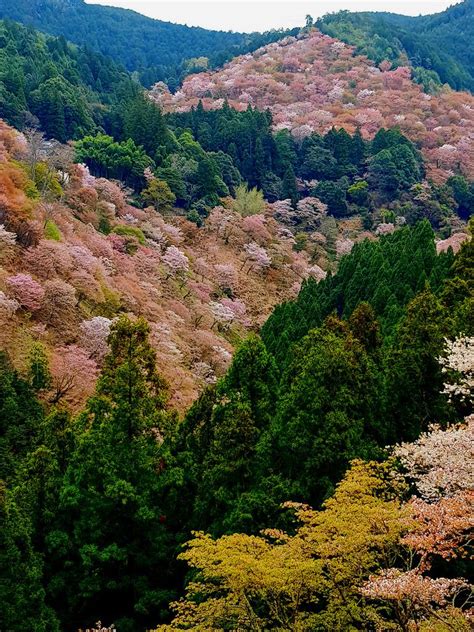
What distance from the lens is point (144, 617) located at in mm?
17969

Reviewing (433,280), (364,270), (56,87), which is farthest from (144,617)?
(56,87)

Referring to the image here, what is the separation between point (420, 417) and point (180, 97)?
9551 centimetres

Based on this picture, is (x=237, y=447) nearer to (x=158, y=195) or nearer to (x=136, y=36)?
(x=158, y=195)

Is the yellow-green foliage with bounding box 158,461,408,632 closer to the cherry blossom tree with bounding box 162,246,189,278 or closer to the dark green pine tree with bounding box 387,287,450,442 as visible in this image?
the dark green pine tree with bounding box 387,287,450,442

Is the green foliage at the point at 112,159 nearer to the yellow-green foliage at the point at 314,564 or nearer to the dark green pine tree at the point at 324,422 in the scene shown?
the dark green pine tree at the point at 324,422

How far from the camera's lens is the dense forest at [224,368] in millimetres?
11961

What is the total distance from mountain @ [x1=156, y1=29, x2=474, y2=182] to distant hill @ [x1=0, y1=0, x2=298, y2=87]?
40.7 feet

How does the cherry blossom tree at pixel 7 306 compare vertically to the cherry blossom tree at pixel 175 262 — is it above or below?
below

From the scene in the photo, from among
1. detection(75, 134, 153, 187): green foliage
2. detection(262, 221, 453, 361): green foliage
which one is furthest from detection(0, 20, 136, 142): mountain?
detection(262, 221, 453, 361): green foliage

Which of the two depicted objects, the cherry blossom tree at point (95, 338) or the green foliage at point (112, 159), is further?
the green foliage at point (112, 159)

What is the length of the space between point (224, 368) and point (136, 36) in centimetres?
14051

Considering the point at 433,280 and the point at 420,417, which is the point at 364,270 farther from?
the point at 420,417

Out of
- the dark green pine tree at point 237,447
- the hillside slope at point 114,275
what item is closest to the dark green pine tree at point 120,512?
the dark green pine tree at point 237,447

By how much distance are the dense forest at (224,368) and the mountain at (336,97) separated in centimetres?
134
